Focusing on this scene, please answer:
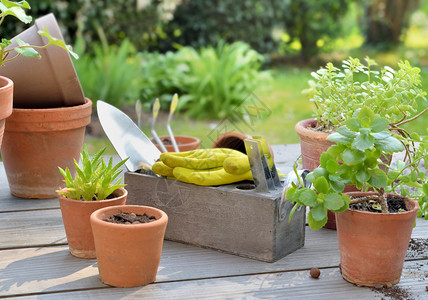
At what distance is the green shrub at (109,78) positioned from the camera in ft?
13.5

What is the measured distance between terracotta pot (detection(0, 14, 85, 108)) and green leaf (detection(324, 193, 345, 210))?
44.2 inches

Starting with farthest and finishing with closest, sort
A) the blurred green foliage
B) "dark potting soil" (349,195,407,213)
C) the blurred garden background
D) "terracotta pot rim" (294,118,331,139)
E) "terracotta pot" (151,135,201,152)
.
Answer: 1. the blurred green foliage
2. the blurred garden background
3. "terracotta pot" (151,135,201,152)
4. "terracotta pot rim" (294,118,331,139)
5. "dark potting soil" (349,195,407,213)

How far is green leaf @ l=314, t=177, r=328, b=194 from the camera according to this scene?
1.42 metres

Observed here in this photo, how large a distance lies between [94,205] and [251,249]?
0.44 meters

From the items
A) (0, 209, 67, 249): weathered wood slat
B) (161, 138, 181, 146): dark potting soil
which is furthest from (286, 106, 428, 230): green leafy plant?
(161, 138, 181, 146): dark potting soil

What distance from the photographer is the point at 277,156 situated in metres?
2.60

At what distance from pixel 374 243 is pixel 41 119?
3.97 ft

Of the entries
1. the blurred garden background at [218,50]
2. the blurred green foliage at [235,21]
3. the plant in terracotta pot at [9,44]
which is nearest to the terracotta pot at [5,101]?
the plant in terracotta pot at [9,44]

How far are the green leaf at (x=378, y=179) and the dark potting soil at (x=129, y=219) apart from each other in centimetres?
55

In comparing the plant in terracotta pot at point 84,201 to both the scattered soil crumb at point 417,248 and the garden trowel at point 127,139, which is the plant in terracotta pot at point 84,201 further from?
the scattered soil crumb at point 417,248

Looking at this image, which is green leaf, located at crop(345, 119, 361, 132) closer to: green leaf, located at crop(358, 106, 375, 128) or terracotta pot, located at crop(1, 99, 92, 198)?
green leaf, located at crop(358, 106, 375, 128)

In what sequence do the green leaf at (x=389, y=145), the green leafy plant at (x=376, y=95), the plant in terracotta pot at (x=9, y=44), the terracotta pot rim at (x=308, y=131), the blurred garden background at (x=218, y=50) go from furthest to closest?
the blurred garden background at (x=218, y=50)
the terracotta pot rim at (x=308, y=131)
the plant in terracotta pot at (x=9, y=44)
the green leafy plant at (x=376, y=95)
the green leaf at (x=389, y=145)

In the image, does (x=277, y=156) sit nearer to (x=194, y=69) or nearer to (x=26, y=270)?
(x=26, y=270)

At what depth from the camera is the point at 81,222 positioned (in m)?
1.68
